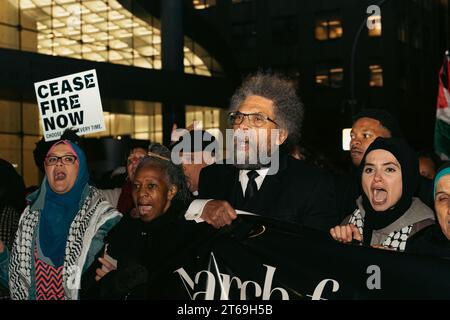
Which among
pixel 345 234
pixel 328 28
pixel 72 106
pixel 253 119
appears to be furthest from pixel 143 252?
pixel 328 28

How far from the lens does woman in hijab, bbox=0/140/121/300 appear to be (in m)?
4.12

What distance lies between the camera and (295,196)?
148 inches

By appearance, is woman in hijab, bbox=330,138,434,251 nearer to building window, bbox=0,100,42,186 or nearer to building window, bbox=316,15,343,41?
building window, bbox=0,100,42,186

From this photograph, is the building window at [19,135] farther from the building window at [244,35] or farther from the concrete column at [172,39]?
the building window at [244,35]

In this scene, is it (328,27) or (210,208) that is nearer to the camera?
(210,208)

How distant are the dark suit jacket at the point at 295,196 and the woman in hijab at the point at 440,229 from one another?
20.9 inches

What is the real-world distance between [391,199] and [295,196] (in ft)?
1.69

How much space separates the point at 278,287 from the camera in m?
3.24

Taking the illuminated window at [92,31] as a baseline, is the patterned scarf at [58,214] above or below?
below

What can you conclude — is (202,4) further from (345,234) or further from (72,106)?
(345,234)

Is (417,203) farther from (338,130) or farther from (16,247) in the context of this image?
(338,130)

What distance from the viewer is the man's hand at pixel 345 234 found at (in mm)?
3344

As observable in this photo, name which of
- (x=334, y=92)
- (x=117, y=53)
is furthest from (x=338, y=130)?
(x=117, y=53)

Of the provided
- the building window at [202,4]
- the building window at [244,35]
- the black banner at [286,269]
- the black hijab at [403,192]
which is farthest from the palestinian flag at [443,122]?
the building window at [202,4]
